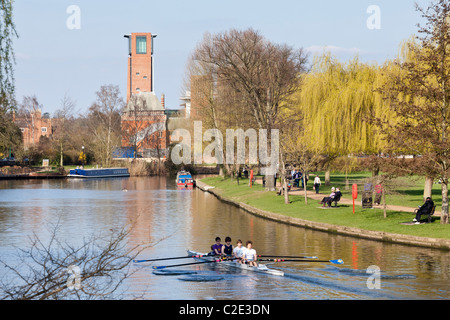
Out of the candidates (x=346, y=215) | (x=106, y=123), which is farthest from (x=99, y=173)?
(x=346, y=215)

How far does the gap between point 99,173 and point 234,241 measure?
70949mm

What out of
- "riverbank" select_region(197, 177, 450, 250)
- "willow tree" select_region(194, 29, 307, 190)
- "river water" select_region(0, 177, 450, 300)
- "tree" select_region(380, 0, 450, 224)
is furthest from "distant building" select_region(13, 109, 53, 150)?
"tree" select_region(380, 0, 450, 224)

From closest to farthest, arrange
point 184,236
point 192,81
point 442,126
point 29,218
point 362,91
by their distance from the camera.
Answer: point 442,126
point 184,236
point 29,218
point 362,91
point 192,81

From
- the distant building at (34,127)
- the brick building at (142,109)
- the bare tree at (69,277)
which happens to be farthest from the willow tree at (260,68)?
the distant building at (34,127)

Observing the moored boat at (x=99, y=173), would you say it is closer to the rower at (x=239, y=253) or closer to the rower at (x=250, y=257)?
the rower at (x=239, y=253)

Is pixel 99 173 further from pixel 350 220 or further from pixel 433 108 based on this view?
pixel 433 108

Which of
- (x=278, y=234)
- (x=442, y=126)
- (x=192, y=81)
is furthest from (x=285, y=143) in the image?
(x=192, y=81)

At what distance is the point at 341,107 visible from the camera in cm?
4838

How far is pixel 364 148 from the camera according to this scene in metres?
47.7

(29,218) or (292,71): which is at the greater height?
(292,71)

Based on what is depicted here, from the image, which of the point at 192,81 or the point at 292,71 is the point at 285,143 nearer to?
the point at 292,71

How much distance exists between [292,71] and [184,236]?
25.0 meters

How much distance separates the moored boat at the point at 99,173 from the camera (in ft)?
314

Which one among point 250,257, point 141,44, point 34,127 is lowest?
point 250,257
